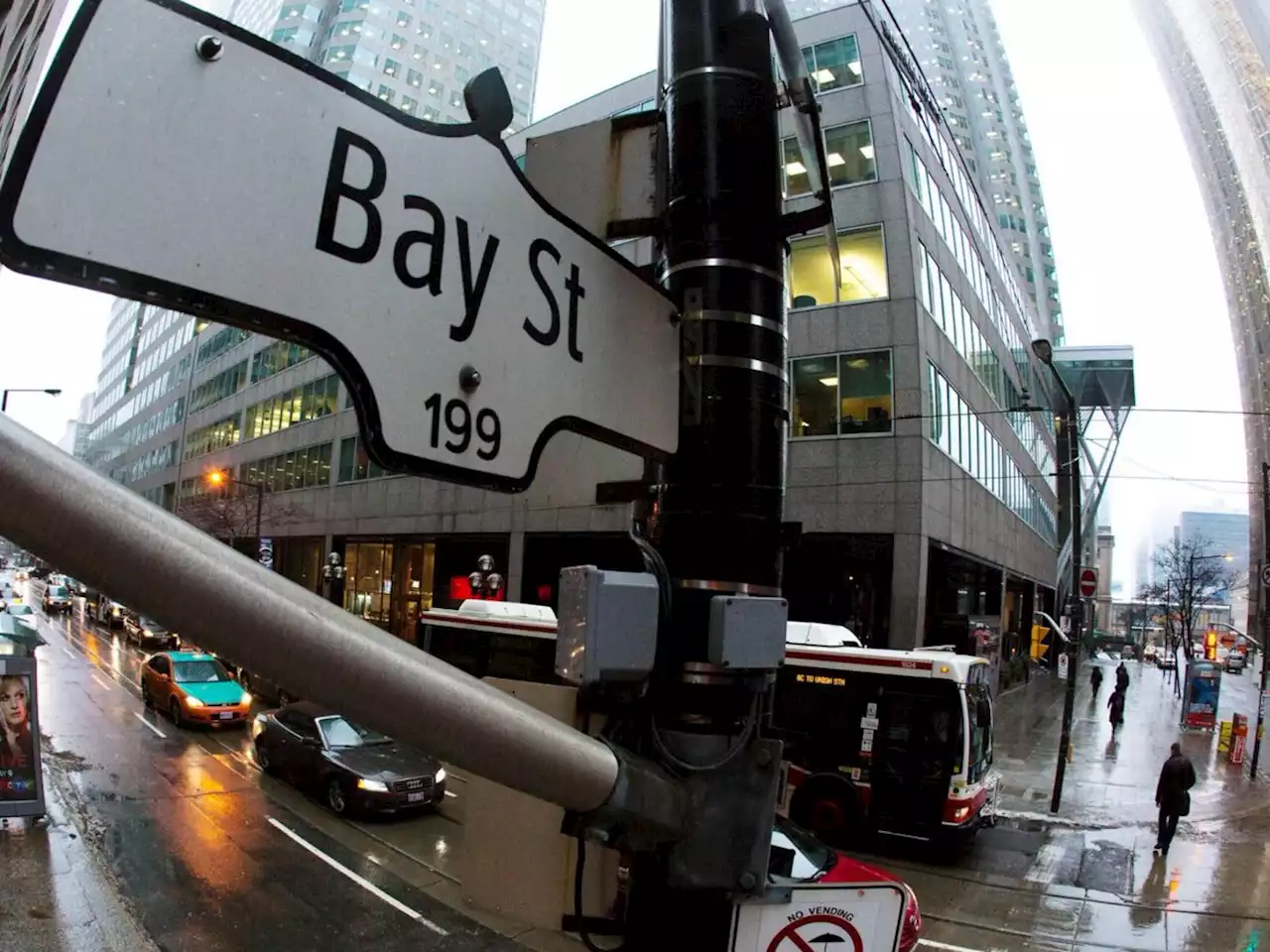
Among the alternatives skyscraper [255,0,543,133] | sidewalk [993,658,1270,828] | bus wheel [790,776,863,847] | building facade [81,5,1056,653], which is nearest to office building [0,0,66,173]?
building facade [81,5,1056,653]

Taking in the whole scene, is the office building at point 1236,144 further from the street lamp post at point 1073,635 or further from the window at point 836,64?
the street lamp post at point 1073,635

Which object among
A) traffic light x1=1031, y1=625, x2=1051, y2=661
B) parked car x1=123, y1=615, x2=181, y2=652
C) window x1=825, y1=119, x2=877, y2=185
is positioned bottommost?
parked car x1=123, y1=615, x2=181, y2=652

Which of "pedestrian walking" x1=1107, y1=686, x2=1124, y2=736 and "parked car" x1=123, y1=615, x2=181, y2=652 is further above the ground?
"pedestrian walking" x1=1107, y1=686, x2=1124, y2=736

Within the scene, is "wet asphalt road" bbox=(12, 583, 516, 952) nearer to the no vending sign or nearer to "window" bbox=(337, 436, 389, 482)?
the no vending sign

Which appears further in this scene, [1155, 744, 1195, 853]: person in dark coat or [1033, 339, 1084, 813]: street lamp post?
[1033, 339, 1084, 813]: street lamp post

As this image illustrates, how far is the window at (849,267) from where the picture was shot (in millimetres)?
21812

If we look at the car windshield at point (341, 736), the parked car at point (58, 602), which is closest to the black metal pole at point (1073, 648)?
the car windshield at point (341, 736)

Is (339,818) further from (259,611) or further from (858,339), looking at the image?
(858,339)

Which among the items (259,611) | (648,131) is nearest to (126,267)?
(259,611)

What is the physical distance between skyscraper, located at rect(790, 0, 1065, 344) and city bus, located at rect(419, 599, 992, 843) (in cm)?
9454

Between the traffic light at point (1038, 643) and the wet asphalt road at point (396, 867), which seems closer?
the wet asphalt road at point (396, 867)

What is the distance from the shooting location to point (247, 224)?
141 cm

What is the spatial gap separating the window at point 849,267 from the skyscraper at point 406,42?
62.7 meters

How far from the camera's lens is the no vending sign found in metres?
2.16
